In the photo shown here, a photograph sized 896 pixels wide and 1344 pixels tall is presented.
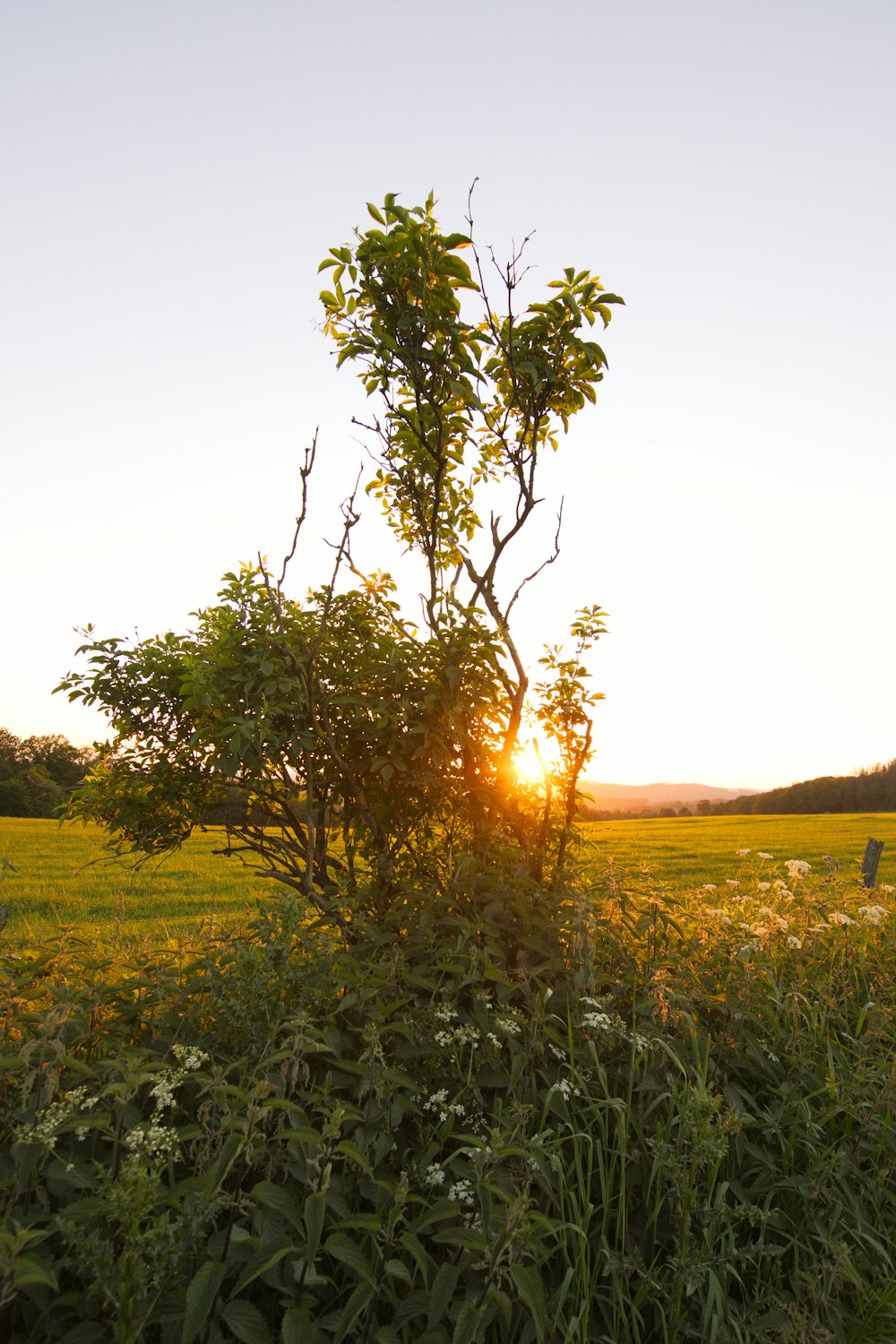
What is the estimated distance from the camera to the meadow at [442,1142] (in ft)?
6.40

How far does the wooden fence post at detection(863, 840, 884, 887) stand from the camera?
8.02 meters

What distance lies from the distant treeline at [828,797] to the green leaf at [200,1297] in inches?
1821

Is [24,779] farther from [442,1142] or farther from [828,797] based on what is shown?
[828,797]

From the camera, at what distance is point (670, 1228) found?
8.86 ft

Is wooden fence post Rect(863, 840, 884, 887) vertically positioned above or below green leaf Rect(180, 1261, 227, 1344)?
above

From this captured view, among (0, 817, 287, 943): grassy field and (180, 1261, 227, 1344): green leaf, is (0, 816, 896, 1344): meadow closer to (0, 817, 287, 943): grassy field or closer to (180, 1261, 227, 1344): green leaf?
(180, 1261, 227, 1344): green leaf

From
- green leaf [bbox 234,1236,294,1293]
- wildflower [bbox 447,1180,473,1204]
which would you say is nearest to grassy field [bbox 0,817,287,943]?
wildflower [bbox 447,1180,473,1204]

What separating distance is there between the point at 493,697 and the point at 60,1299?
308 centimetres

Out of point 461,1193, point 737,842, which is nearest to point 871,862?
point 461,1193

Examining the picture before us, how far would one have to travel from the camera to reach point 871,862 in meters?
8.20

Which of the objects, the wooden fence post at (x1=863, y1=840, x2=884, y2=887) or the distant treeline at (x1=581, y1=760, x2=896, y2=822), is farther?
the distant treeline at (x1=581, y1=760, x2=896, y2=822)

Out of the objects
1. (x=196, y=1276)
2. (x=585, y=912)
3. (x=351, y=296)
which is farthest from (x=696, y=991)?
(x=351, y=296)

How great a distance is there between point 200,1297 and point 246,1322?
0.20 metres

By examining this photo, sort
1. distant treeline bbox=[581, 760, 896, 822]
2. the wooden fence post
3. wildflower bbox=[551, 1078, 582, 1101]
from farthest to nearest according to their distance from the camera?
1. distant treeline bbox=[581, 760, 896, 822]
2. the wooden fence post
3. wildflower bbox=[551, 1078, 582, 1101]
